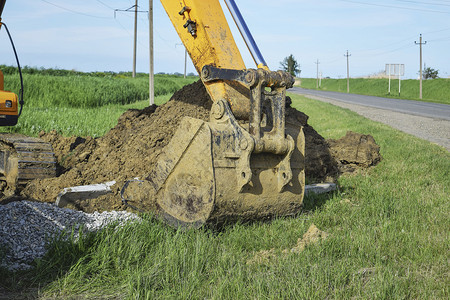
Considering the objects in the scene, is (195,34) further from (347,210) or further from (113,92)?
(113,92)

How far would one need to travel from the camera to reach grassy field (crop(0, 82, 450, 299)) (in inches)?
124

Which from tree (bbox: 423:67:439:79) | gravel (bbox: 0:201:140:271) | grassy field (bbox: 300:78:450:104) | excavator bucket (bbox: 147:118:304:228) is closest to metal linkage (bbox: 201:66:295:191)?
excavator bucket (bbox: 147:118:304:228)

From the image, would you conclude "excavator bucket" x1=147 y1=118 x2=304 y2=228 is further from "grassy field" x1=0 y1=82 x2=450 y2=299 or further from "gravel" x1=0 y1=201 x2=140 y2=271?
"gravel" x1=0 y1=201 x2=140 y2=271

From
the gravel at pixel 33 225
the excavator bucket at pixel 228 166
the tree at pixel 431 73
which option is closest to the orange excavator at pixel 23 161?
the gravel at pixel 33 225

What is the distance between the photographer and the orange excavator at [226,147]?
161 inches

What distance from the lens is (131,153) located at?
19.6 feet

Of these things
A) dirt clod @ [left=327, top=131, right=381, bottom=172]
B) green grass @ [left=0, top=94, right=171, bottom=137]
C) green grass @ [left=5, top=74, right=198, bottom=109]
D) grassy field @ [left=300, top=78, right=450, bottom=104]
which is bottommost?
dirt clod @ [left=327, top=131, right=381, bottom=172]

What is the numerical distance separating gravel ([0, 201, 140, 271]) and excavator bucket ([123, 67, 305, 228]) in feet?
1.74

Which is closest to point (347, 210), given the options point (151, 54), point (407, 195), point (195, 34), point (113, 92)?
point (407, 195)

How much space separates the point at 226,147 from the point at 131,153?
222cm

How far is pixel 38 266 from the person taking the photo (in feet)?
11.7

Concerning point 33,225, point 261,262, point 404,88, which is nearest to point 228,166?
point 261,262

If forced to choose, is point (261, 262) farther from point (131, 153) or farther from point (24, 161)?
point (24, 161)

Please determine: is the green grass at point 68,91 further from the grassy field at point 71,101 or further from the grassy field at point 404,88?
the grassy field at point 404,88
